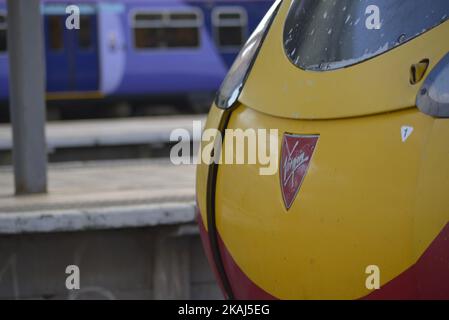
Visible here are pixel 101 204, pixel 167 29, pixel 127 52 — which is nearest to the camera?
pixel 101 204

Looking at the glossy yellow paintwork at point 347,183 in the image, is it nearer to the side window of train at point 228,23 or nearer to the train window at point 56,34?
the train window at point 56,34

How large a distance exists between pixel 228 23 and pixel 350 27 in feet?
61.8

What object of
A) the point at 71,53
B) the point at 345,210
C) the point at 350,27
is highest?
the point at 350,27

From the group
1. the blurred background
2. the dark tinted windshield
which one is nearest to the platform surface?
the blurred background

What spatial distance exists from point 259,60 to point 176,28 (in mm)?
18152

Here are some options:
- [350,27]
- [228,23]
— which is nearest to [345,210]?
[350,27]

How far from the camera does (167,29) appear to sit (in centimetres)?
2083

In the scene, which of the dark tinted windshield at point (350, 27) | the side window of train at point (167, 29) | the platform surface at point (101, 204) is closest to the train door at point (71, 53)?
the side window of train at point (167, 29)

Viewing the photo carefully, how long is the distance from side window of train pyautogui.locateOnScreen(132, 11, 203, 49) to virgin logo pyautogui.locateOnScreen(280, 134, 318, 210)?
59.6ft

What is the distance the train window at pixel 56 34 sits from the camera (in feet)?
67.1

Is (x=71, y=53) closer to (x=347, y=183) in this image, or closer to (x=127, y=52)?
(x=127, y=52)

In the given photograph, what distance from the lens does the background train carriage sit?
20344 mm
